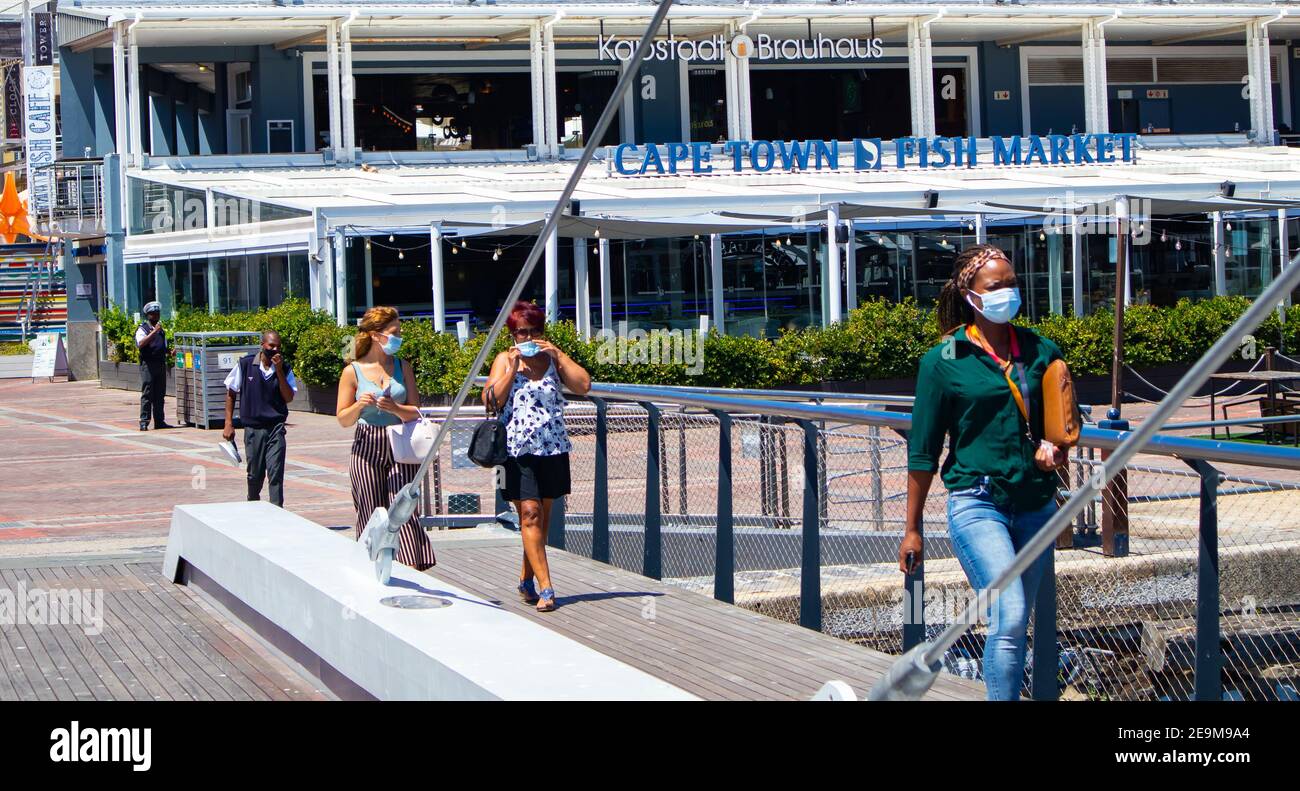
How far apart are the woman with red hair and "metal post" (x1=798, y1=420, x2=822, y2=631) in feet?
4.12

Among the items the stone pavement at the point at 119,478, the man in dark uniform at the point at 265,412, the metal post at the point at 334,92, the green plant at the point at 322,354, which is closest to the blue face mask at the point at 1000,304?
the stone pavement at the point at 119,478

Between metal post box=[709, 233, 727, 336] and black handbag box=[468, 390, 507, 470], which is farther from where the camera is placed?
metal post box=[709, 233, 727, 336]

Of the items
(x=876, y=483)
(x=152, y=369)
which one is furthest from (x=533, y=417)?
(x=152, y=369)

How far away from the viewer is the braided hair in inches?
213

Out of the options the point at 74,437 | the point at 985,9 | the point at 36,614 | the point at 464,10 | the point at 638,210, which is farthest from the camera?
the point at 985,9

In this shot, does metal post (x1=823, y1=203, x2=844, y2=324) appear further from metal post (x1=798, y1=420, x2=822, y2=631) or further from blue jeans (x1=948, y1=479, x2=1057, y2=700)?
blue jeans (x1=948, y1=479, x2=1057, y2=700)

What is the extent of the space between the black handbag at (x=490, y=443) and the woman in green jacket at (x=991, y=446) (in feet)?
10.3

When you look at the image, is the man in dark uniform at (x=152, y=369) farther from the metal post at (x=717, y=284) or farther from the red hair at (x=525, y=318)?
the red hair at (x=525, y=318)

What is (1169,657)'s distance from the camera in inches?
244

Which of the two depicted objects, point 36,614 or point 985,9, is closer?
point 36,614

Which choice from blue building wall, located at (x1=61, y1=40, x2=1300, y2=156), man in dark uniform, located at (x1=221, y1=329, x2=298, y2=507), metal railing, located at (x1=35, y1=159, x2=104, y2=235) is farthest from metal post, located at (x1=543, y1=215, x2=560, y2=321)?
man in dark uniform, located at (x1=221, y1=329, x2=298, y2=507)

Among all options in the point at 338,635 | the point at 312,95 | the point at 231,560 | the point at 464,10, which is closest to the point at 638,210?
the point at 464,10
